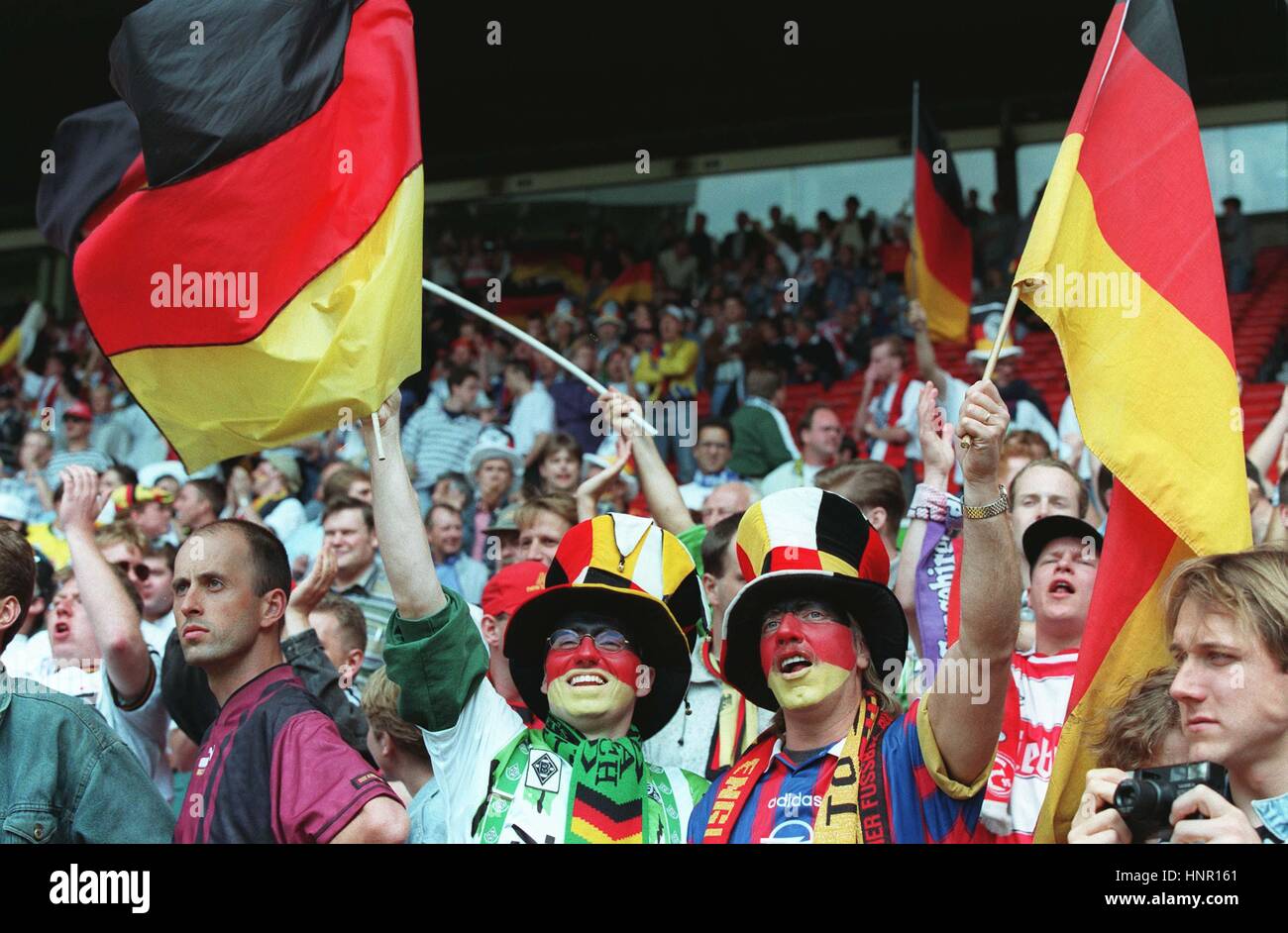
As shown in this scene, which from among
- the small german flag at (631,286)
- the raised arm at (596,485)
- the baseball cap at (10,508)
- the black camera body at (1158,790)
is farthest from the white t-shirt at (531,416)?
the black camera body at (1158,790)

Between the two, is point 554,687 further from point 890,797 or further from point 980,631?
point 980,631

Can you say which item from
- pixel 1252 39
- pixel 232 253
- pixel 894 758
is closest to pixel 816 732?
pixel 894 758

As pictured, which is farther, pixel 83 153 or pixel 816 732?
pixel 83 153

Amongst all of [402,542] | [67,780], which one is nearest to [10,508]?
[67,780]

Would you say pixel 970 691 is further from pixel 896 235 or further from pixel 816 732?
pixel 896 235

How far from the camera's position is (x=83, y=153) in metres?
5.21

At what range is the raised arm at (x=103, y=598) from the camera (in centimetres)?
436

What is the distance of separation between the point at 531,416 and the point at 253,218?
7134 millimetres

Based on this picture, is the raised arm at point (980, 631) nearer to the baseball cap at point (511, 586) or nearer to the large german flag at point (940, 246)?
the baseball cap at point (511, 586)

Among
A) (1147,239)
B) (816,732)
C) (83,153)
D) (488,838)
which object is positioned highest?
(83,153)

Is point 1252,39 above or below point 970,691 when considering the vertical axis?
above

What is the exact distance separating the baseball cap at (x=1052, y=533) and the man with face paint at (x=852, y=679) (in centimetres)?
69

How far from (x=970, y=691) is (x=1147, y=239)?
154cm
